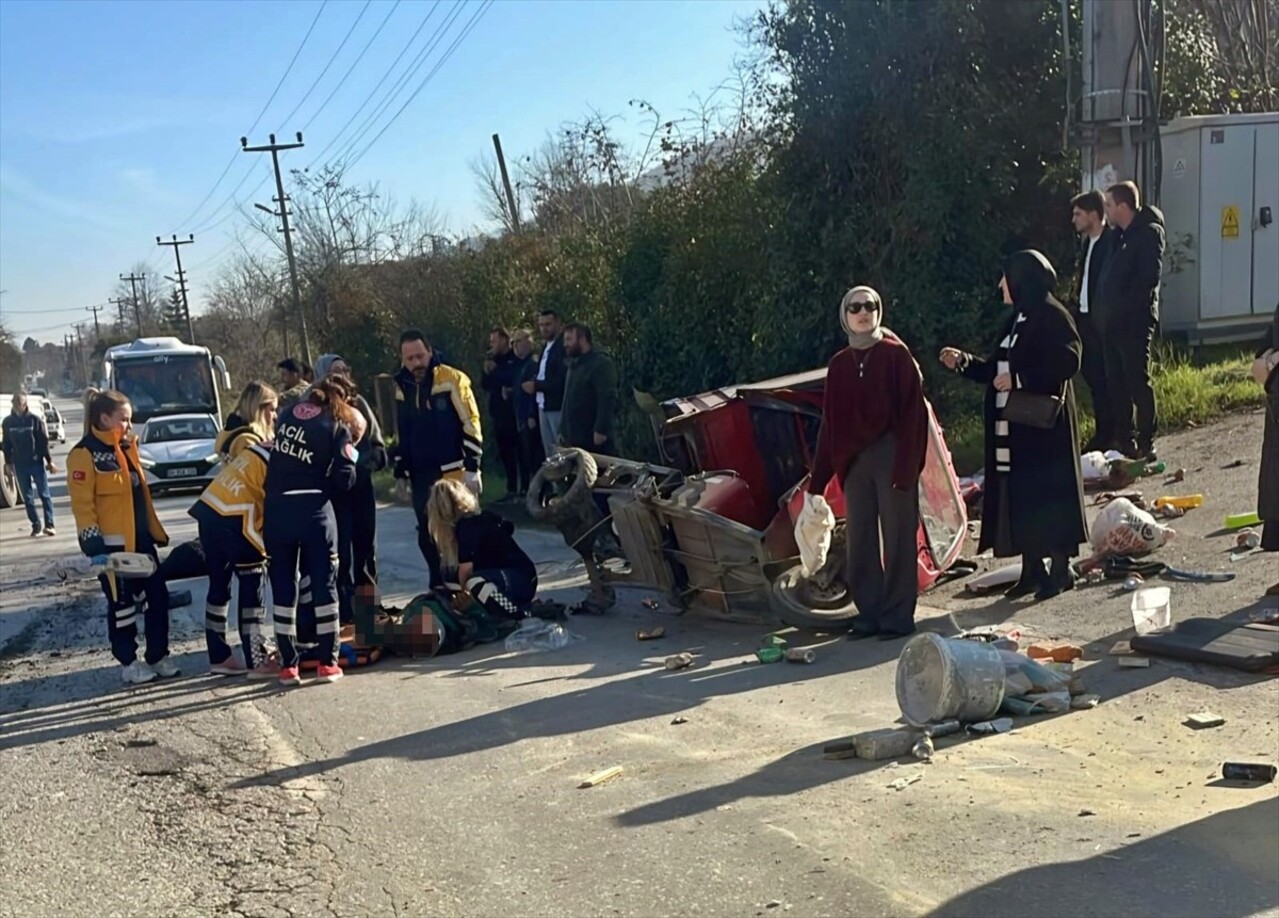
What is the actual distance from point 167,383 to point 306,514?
21186 mm

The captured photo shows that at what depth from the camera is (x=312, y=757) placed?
620 cm

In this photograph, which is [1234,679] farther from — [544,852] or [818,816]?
[544,852]

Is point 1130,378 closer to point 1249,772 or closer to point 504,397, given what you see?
point 1249,772

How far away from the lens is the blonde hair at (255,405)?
28.7 ft

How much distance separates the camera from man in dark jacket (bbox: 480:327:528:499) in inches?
628

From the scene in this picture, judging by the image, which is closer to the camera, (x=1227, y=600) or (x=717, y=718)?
(x=717, y=718)

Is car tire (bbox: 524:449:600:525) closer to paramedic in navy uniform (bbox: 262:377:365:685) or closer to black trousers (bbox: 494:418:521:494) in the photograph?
paramedic in navy uniform (bbox: 262:377:365:685)

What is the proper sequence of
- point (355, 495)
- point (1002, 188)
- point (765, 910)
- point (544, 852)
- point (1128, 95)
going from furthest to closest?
point (1002, 188) → point (1128, 95) → point (355, 495) → point (544, 852) → point (765, 910)

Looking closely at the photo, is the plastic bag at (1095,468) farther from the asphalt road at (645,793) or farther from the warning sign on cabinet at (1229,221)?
the warning sign on cabinet at (1229,221)

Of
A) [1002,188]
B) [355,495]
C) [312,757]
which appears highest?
[1002,188]

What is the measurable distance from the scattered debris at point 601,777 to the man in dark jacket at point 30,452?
51.1 ft

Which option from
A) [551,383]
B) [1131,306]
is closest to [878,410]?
[1131,306]

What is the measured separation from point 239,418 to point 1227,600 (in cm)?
639

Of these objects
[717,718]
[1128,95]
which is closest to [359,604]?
[717,718]
